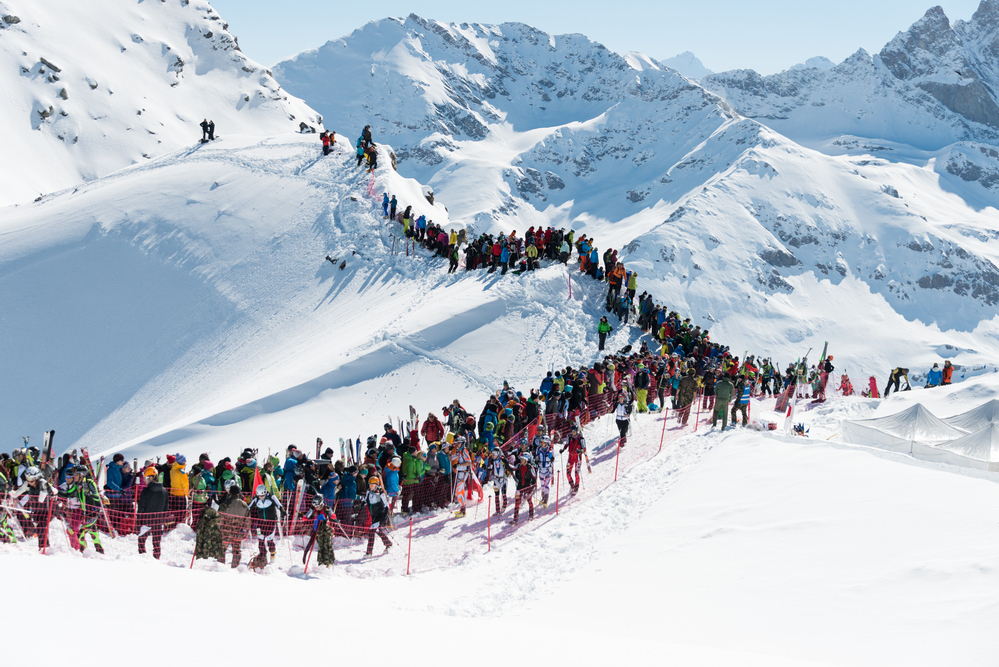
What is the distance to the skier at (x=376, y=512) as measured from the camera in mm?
13422

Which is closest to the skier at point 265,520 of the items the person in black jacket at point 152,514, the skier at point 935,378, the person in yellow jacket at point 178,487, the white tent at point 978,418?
the person in black jacket at point 152,514

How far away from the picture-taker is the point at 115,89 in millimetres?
87312

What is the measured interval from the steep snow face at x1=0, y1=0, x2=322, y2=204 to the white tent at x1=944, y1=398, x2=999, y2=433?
2865 inches

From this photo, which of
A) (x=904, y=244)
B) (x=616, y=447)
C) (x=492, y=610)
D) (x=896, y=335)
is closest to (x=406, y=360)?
(x=616, y=447)

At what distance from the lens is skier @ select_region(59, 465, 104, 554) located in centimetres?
1158

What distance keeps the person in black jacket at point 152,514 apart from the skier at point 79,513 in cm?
67

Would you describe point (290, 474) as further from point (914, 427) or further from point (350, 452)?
point (914, 427)

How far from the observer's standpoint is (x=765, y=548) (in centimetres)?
1199

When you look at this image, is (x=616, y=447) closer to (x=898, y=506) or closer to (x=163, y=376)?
(x=898, y=506)

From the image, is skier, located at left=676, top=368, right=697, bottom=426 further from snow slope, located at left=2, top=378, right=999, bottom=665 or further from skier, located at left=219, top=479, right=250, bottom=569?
skier, located at left=219, top=479, right=250, bottom=569

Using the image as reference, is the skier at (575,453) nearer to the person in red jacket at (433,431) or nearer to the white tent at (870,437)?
the person in red jacket at (433,431)

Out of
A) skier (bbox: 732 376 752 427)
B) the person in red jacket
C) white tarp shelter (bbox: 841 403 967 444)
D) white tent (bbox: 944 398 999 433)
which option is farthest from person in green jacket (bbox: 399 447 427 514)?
white tent (bbox: 944 398 999 433)

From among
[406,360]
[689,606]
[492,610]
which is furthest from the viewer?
[406,360]

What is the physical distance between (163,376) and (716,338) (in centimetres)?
12452
